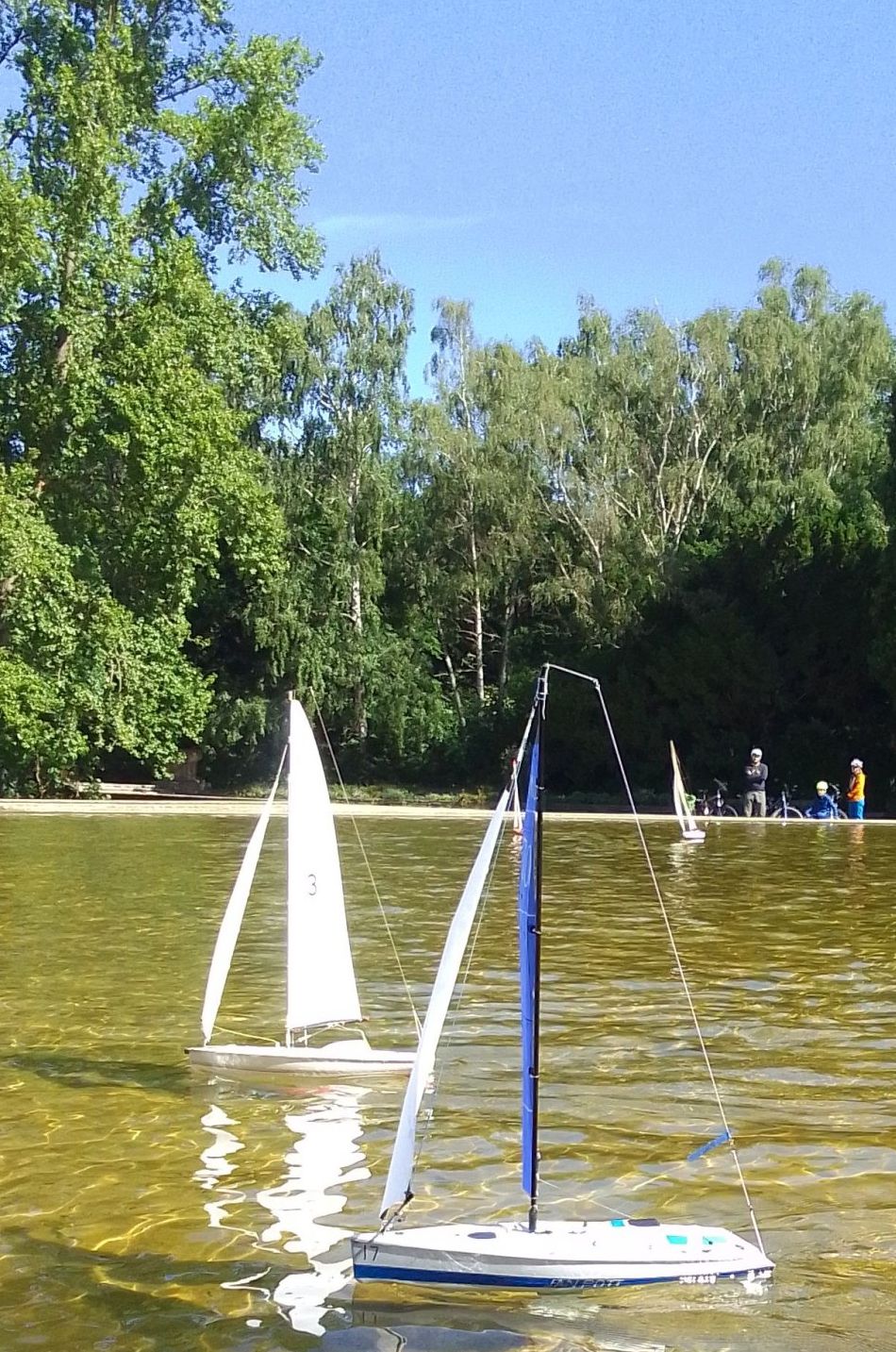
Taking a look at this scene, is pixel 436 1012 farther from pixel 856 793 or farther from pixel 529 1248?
pixel 856 793

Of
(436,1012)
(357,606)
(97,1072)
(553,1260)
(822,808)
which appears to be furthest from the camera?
(357,606)

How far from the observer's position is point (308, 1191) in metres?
8.95

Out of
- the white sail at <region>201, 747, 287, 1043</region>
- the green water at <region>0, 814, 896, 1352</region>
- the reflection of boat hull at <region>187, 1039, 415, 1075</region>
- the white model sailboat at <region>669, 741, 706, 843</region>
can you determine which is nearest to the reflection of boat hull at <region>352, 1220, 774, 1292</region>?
the green water at <region>0, 814, 896, 1352</region>

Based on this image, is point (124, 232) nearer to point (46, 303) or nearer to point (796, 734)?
point (46, 303)

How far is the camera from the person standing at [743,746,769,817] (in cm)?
3872

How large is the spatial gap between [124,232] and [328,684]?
19.4 meters

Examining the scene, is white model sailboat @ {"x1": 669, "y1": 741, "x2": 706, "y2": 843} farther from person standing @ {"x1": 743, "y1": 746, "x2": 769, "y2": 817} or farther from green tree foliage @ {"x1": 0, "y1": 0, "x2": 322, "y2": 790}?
green tree foliage @ {"x1": 0, "y1": 0, "x2": 322, "y2": 790}

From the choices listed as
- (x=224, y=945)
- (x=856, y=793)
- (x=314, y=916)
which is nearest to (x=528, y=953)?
(x=224, y=945)

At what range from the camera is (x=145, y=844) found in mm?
30625

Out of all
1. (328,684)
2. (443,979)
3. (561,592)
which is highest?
(561,592)

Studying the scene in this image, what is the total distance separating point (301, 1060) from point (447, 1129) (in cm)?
159

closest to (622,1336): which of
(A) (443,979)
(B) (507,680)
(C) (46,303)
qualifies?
(A) (443,979)

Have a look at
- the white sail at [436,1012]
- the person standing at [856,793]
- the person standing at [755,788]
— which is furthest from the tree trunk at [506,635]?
the white sail at [436,1012]

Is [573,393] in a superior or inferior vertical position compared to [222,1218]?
superior
